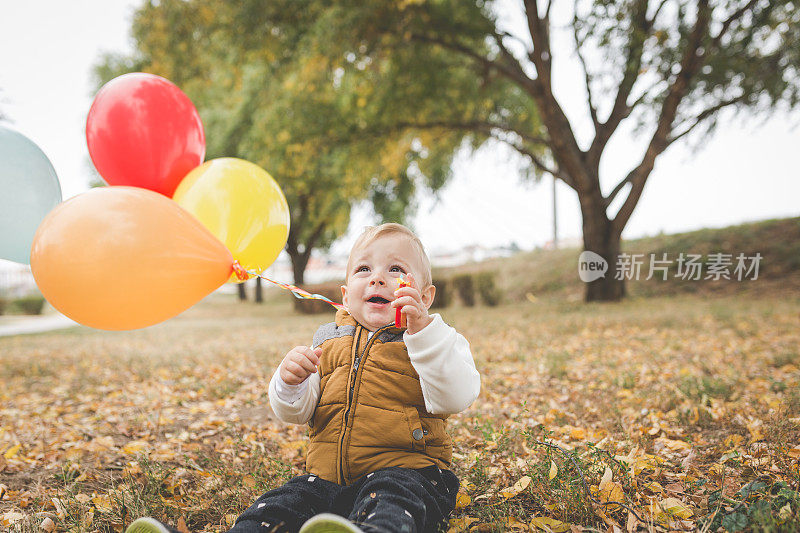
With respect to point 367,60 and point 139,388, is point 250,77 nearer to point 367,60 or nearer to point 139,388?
point 367,60

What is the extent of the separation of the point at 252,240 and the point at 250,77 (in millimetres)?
16149

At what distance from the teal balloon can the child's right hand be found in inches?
71.4

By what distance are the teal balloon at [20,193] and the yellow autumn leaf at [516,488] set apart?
272 cm

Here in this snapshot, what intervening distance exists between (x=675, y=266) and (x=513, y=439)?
13660 millimetres

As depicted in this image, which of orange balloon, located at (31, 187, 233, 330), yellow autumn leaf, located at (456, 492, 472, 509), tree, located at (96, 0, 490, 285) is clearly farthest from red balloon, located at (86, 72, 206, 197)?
tree, located at (96, 0, 490, 285)

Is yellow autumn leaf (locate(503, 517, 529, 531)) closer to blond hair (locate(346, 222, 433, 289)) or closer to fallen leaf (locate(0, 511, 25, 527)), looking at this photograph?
blond hair (locate(346, 222, 433, 289))

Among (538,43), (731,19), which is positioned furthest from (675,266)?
(538,43)

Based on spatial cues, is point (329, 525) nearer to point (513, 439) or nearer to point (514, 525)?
point (514, 525)

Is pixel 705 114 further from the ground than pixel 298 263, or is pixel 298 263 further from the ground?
pixel 705 114

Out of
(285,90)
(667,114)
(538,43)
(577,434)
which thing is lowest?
(577,434)

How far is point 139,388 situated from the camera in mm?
4836

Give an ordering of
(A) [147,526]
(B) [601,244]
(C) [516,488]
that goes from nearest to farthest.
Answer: (A) [147,526], (C) [516,488], (B) [601,244]

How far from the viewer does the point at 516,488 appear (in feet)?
7.29

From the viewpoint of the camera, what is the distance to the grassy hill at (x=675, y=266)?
12688mm
